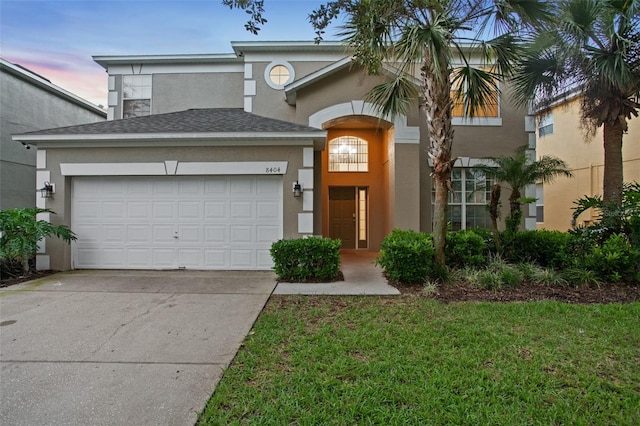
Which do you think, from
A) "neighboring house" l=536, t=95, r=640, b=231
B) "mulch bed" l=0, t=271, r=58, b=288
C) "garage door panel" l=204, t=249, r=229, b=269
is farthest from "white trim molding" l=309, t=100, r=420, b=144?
"mulch bed" l=0, t=271, r=58, b=288

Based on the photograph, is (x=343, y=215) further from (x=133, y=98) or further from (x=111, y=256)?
(x=133, y=98)

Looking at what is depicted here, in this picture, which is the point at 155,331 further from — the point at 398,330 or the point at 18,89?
the point at 18,89

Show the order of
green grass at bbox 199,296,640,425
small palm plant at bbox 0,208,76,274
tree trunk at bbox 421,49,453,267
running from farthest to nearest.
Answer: small palm plant at bbox 0,208,76,274, tree trunk at bbox 421,49,453,267, green grass at bbox 199,296,640,425

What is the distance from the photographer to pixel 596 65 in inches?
272

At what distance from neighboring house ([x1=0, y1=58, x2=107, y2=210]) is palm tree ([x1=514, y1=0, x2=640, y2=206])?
15.6 metres

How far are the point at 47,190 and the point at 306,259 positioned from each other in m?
6.83

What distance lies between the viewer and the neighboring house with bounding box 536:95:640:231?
37.9 ft

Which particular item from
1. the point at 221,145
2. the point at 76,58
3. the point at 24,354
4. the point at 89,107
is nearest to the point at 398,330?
the point at 24,354

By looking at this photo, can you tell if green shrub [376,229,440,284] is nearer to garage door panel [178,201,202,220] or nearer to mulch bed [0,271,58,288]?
garage door panel [178,201,202,220]

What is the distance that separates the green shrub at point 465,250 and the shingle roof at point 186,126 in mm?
4187

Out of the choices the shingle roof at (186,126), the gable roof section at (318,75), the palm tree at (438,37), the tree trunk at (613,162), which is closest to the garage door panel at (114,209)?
the shingle roof at (186,126)

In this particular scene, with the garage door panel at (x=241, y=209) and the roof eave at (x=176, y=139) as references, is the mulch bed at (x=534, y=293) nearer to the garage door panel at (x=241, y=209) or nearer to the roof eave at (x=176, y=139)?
the garage door panel at (x=241, y=209)

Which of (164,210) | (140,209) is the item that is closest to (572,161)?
(164,210)

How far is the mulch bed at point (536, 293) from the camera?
5.64 meters
